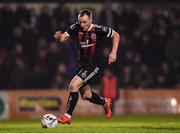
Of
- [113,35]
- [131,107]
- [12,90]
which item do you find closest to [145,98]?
[131,107]

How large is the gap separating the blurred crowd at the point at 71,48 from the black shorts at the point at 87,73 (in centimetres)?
834

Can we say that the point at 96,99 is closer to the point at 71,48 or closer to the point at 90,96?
the point at 90,96

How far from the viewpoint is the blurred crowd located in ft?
75.8

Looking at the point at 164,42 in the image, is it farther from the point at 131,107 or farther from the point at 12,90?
the point at 12,90

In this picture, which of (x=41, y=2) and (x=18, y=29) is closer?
(x=18, y=29)

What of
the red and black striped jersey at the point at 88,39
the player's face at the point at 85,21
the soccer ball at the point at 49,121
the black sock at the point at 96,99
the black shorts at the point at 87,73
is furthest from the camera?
the black sock at the point at 96,99

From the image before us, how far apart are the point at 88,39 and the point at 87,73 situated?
650 mm

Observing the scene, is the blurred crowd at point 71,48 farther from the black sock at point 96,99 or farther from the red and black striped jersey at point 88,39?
the red and black striped jersey at point 88,39

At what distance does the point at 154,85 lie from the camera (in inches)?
958

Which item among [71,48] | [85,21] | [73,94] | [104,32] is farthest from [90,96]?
[71,48]

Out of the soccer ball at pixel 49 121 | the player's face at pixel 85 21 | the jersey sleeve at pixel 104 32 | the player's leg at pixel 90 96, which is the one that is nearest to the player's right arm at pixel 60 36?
the player's face at pixel 85 21

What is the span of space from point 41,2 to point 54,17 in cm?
228

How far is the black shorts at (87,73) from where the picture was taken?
14250 mm

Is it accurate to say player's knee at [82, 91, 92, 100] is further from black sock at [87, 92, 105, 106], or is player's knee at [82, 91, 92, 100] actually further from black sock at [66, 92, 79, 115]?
black sock at [66, 92, 79, 115]
